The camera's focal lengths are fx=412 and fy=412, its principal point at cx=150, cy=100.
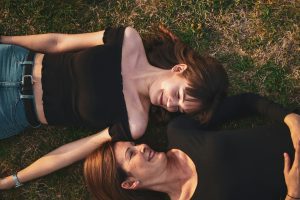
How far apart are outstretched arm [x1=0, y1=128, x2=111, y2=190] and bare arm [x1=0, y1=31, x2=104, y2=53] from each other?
1.03 metres

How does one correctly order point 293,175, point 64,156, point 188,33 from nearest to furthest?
point 293,175 < point 64,156 < point 188,33

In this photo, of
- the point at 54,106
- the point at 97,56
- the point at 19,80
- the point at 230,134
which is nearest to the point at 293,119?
the point at 230,134

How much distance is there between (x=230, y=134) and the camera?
419 cm

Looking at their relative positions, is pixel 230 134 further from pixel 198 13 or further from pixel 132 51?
pixel 198 13

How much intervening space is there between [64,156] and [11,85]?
3.25 feet

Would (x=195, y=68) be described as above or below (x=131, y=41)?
below

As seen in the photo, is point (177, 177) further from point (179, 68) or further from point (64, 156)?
point (64, 156)

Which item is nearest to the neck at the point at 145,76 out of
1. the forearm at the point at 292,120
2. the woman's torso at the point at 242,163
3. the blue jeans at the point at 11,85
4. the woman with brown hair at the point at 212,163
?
the woman with brown hair at the point at 212,163

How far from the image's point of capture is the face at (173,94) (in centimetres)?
432

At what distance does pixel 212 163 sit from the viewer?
4055mm

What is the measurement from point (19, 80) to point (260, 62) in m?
2.91

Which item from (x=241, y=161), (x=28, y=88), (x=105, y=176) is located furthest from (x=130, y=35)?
(x=241, y=161)

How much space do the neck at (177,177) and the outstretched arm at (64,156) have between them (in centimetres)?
74

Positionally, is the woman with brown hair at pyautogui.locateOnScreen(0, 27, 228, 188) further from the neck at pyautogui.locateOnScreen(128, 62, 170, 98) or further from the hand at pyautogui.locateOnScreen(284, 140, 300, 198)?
the hand at pyautogui.locateOnScreen(284, 140, 300, 198)
